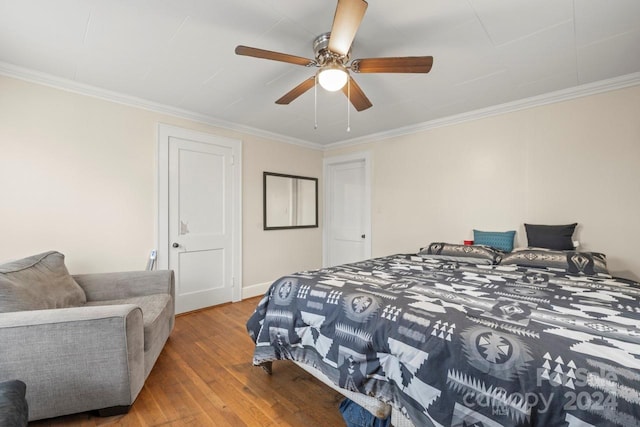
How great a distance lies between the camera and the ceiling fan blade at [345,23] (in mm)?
1354

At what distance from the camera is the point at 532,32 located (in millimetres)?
1835

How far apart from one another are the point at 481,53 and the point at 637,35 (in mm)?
945

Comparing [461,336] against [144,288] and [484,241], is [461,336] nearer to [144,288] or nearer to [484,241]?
[484,241]

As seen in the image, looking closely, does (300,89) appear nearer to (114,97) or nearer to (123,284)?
(114,97)

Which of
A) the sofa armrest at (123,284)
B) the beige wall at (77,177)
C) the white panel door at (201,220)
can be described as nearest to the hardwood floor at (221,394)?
the sofa armrest at (123,284)

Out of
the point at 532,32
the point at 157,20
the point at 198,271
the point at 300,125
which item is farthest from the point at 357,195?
the point at 157,20

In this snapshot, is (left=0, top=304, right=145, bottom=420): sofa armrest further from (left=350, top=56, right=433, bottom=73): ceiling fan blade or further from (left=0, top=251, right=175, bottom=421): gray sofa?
(left=350, top=56, right=433, bottom=73): ceiling fan blade

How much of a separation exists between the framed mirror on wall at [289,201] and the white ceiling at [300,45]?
56.4 inches

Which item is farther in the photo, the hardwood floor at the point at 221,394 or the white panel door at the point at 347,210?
the white panel door at the point at 347,210

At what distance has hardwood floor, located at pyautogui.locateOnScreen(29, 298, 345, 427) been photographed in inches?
63.8

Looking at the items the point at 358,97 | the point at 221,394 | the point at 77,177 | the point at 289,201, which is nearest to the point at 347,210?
the point at 289,201

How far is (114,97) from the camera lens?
2.79 meters

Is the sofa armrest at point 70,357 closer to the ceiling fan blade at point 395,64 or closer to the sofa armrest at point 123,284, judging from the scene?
the sofa armrest at point 123,284

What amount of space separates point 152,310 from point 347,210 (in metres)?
3.14
